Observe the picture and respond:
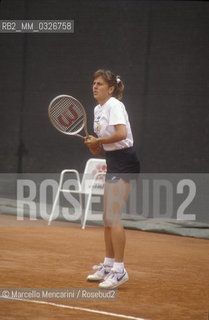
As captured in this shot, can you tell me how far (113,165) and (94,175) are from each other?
373cm

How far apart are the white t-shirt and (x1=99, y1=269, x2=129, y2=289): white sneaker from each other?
830mm

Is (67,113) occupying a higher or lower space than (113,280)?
higher

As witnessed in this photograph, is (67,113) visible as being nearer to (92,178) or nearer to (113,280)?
(113,280)

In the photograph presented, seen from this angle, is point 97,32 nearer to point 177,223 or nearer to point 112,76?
point 177,223

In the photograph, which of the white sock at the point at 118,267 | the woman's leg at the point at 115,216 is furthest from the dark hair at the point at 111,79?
the white sock at the point at 118,267

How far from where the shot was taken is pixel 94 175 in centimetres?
827

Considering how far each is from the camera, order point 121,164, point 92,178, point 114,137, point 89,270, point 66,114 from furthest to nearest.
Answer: point 92,178, point 89,270, point 66,114, point 121,164, point 114,137

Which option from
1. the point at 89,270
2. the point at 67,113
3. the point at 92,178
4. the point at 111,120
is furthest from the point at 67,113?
the point at 92,178

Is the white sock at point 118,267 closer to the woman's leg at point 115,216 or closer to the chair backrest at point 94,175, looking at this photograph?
the woman's leg at point 115,216

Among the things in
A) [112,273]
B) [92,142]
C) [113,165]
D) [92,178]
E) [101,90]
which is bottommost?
[112,273]

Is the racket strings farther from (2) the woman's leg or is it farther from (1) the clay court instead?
(1) the clay court

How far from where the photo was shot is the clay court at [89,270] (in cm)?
375

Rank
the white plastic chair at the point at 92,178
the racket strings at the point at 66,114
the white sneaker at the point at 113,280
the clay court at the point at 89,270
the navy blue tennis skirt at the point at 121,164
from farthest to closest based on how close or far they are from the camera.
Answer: the white plastic chair at the point at 92,178 → the racket strings at the point at 66,114 → the navy blue tennis skirt at the point at 121,164 → the white sneaker at the point at 113,280 → the clay court at the point at 89,270

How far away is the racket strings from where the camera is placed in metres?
4.88
